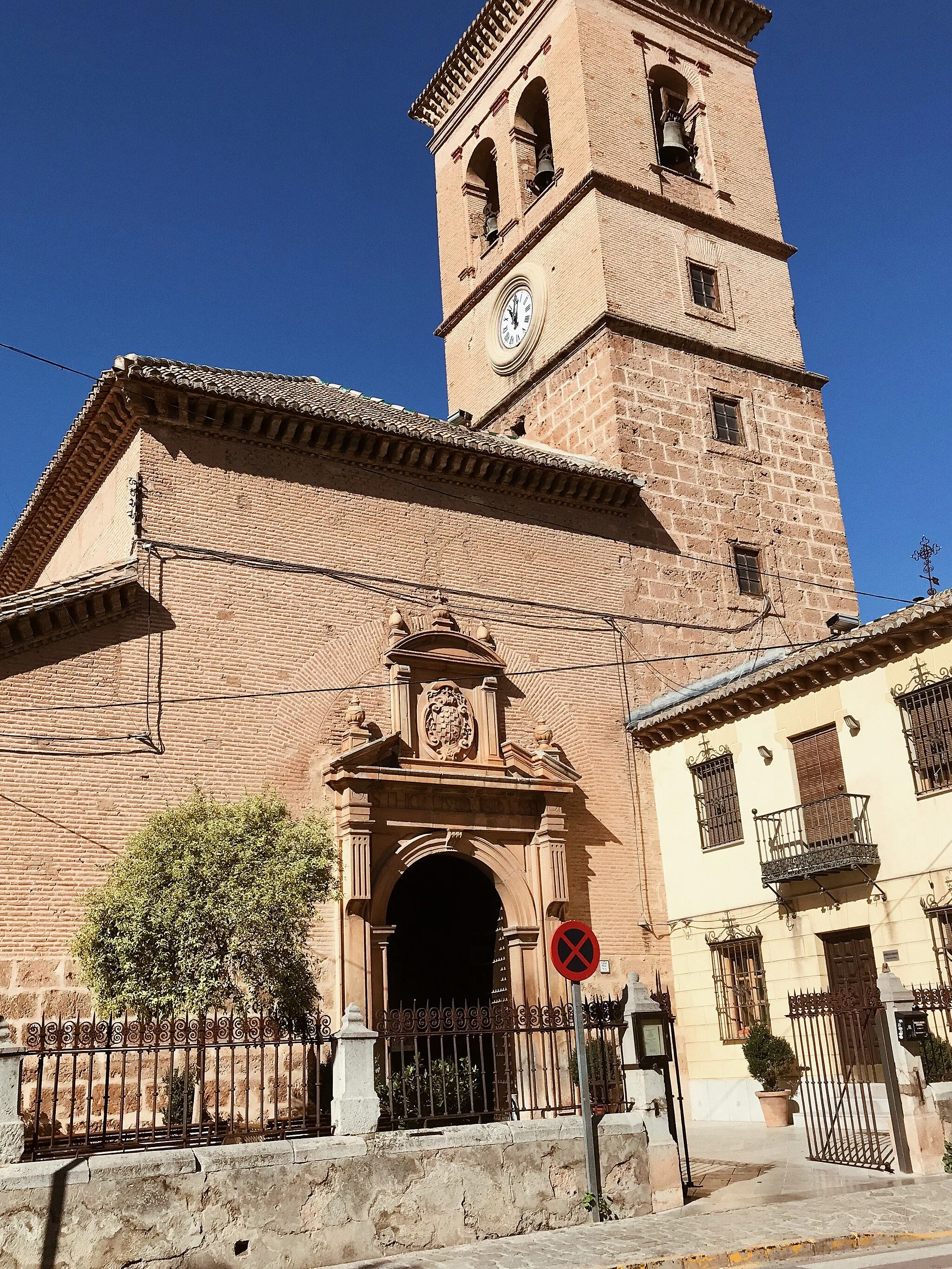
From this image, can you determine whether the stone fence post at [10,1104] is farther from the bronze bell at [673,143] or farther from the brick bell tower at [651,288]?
the bronze bell at [673,143]

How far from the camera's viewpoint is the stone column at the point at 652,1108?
9609 millimetres

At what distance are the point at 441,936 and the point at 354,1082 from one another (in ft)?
29.4

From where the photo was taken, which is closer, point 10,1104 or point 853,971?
point 10,1104

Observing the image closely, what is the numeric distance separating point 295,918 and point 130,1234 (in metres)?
4.85

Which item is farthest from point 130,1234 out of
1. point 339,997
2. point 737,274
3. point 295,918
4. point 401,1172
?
point 737,274

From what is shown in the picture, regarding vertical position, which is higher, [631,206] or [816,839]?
[631,206]

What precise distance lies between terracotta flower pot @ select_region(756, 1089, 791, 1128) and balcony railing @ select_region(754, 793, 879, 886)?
8.45 feet

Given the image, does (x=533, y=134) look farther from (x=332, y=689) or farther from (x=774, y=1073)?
(x=774, y=1073)

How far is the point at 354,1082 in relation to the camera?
28.8ft

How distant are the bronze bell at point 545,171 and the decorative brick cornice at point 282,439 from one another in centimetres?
640

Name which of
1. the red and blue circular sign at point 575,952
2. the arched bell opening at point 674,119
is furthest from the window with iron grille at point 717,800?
the arched bell opening at point 674,119

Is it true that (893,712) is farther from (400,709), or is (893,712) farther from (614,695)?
(400,709)

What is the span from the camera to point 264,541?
15.4 meters

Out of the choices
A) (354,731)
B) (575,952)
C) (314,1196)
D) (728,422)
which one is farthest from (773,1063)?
(728,422)
